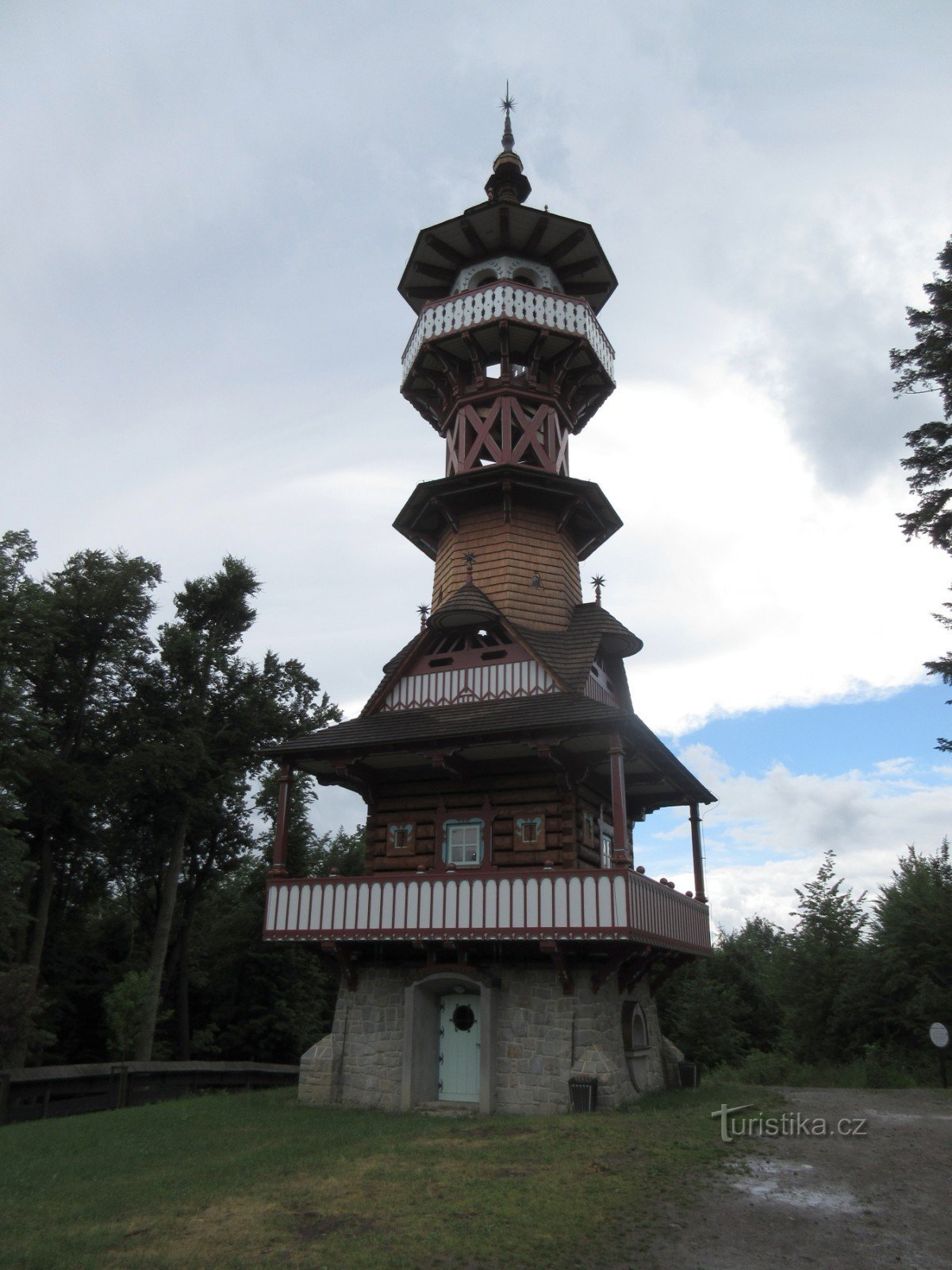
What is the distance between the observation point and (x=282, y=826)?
18688mm

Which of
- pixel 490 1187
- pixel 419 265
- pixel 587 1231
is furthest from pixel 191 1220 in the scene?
pixel 419 265

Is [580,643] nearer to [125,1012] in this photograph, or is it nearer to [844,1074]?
[844,1074]

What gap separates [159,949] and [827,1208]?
2364 centimetres

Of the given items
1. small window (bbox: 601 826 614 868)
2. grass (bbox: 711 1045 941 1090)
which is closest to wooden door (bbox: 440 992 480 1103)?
small window (bbox: 601 826 614 868)

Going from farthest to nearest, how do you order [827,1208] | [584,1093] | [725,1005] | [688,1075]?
[725,1005], [688,1075], [584,1093], [827,1208]

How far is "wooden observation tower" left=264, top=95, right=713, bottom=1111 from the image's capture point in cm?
1600

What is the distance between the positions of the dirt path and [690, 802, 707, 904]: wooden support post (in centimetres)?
774

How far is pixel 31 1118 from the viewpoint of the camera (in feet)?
57.3

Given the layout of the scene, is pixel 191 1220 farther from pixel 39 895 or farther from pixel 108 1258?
pixel 39 895

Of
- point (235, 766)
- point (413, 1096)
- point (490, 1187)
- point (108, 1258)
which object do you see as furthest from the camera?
point (235, 766)

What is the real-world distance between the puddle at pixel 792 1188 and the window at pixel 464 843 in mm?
8354

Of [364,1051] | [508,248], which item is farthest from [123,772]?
[508,248]

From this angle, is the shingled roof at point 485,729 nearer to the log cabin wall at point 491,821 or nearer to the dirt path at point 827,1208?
the log cabin wall at point 491,821

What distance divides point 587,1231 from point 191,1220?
3.89 metres
